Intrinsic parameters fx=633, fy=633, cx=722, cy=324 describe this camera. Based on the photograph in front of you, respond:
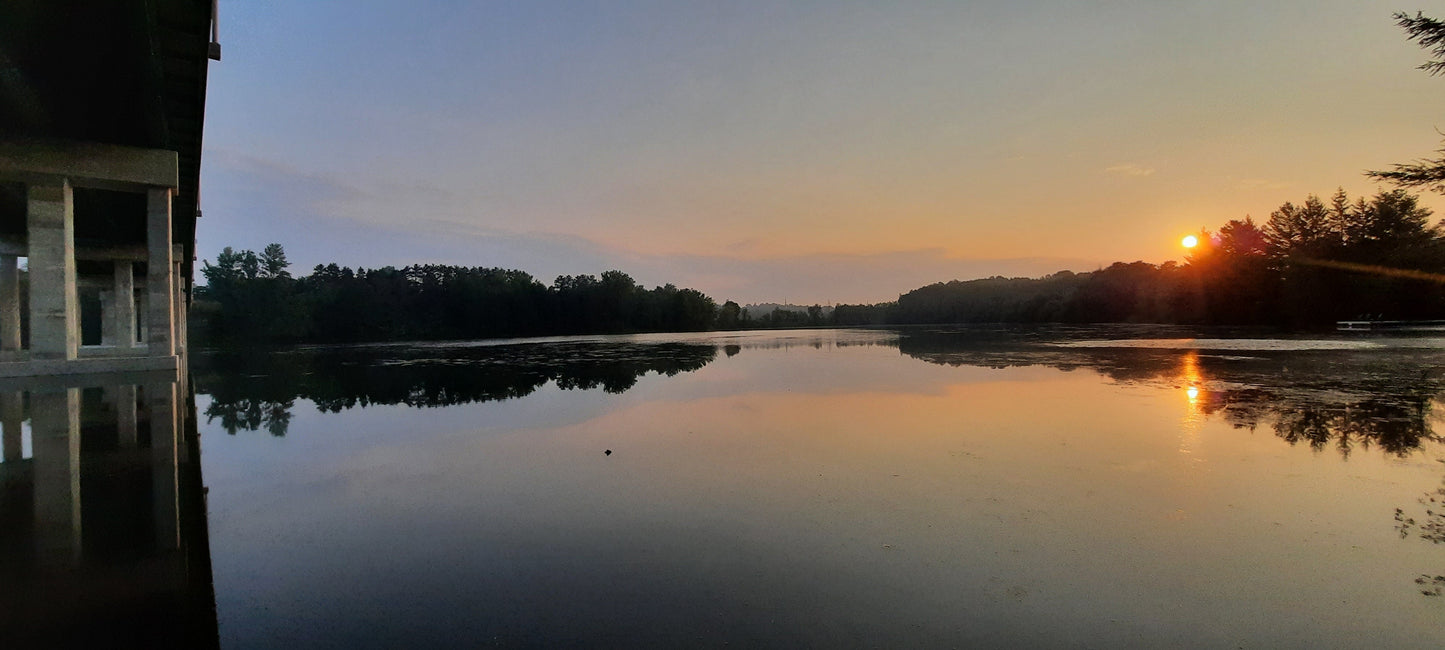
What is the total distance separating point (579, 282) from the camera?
11531 centimetres

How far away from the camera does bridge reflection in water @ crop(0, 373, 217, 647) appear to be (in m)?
4.12

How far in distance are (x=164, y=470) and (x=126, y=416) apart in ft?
22.2

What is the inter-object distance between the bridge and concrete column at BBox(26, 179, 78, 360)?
1.6 inches

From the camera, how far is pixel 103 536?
19.1 feet

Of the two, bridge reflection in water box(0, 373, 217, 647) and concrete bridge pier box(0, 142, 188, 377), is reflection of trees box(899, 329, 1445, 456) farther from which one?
concrete bridge pier box(0, 142, 188, 377)

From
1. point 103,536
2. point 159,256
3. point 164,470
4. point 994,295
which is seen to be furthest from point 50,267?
point 994,295

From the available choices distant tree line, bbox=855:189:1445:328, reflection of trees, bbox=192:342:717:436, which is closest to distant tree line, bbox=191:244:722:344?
reflection of trees, bbox=192:342:717:436

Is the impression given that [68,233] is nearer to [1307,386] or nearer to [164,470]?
[164,470]

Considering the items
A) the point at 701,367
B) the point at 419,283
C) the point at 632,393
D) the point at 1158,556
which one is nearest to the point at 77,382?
the point at 632,393

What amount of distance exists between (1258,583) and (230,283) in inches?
4318

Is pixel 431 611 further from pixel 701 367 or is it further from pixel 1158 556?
pixel 701 367

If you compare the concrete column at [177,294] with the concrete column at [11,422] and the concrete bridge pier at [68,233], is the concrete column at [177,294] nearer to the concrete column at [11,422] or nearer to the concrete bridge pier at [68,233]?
the concrete bridge pier at [68,233]

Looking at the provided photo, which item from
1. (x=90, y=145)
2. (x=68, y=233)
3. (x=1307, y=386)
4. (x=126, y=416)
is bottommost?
(x=1307, y=386)

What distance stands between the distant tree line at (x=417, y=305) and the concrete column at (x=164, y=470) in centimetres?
7562
